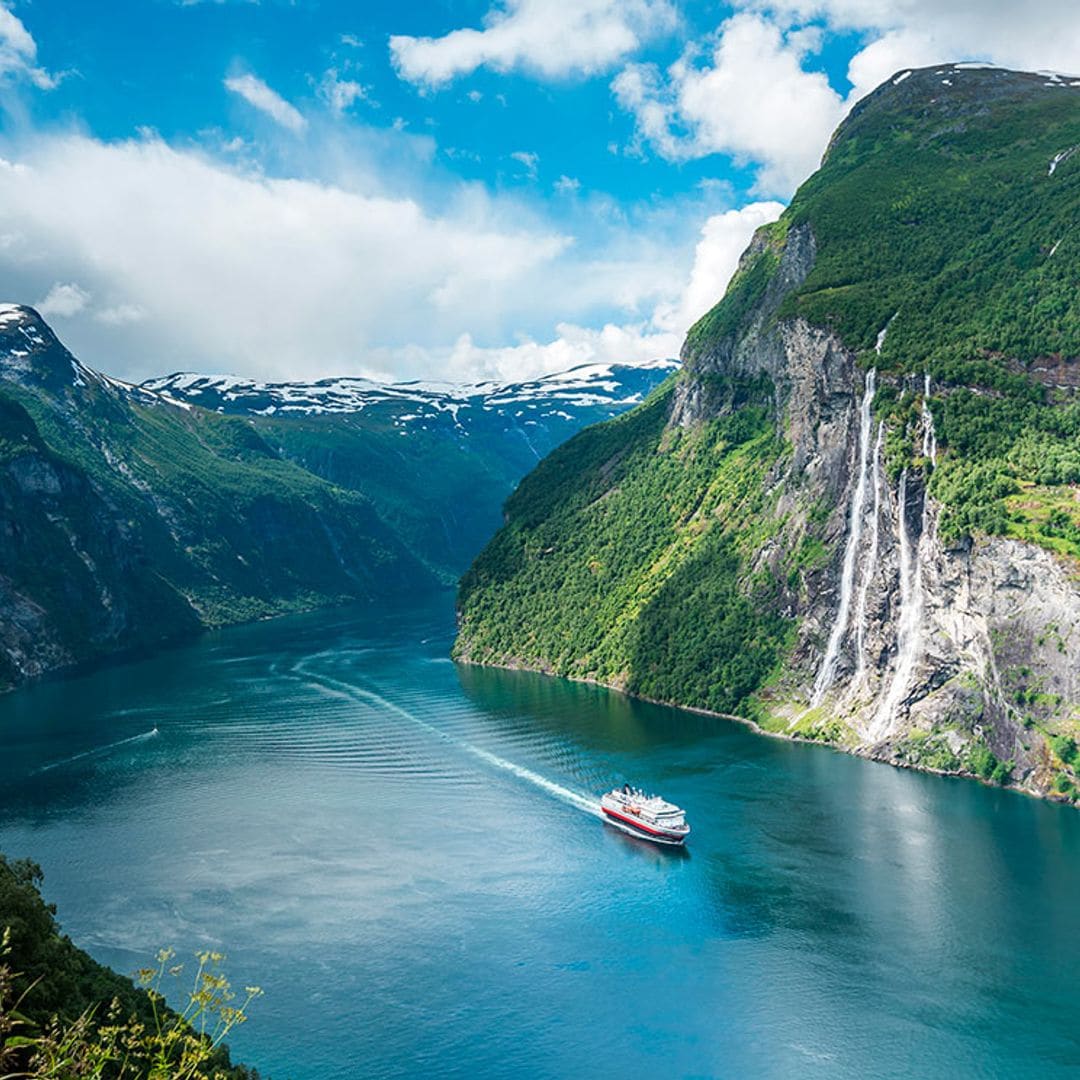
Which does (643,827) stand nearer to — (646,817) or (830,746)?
(646,817)

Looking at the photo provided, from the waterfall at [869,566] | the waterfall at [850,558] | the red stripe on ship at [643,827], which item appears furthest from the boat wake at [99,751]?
the waterfall at [869,566]

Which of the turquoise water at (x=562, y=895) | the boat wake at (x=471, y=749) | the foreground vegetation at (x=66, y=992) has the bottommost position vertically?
the turquoise water at (x=562, y=895)

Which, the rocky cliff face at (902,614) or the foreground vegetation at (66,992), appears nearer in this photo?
the foreground vegetation at (66,992)

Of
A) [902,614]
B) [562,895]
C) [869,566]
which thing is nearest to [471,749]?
[562,895]

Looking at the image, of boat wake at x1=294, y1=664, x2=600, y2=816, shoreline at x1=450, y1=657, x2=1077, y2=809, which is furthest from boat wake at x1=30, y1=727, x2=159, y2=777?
shoreline at x1=450, y1=657, x2=1077, y2=809

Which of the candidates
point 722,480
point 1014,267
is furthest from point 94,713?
point 1014,267

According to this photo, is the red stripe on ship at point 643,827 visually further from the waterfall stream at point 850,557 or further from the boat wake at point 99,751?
the boat wake at point 99,751

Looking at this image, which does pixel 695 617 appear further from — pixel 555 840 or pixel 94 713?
pixel 94 713
